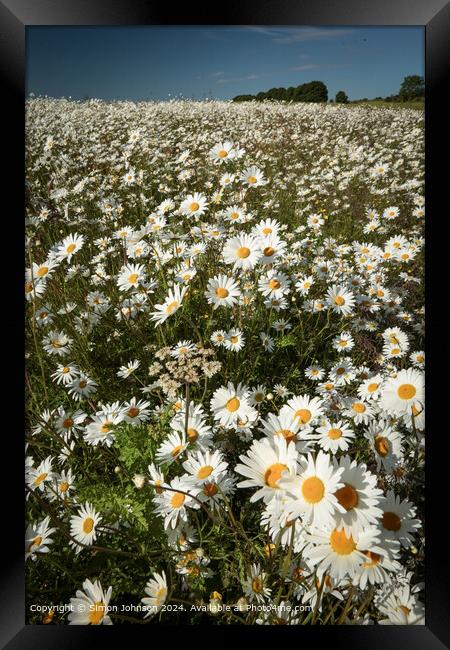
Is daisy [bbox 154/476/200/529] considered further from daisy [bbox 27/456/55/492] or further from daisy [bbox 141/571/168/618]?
daisy [bbox 27/456/55/492]

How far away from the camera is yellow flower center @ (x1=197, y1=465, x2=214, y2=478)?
36.5 inches

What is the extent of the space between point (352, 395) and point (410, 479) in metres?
0.42

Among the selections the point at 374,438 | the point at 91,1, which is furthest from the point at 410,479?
the point at 91,1

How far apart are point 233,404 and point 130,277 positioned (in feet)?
2.40

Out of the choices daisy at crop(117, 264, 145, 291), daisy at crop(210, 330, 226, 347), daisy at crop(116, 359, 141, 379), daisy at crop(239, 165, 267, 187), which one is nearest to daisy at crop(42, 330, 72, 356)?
daisy at crop(116, 359, 141, 379)

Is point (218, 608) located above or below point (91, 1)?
below

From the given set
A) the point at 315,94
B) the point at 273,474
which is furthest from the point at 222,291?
the point at 273,474

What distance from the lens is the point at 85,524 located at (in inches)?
39.8

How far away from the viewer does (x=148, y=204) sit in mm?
1895

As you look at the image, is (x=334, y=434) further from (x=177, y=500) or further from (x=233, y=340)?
(x=233, y=340)

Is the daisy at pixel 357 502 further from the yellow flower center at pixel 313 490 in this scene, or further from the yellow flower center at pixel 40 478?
the yellow flower center at pixel 40 478

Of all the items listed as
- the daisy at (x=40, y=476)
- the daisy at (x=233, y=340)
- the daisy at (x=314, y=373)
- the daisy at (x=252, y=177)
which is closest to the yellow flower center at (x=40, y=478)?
the daisy at (x=40, y=476)

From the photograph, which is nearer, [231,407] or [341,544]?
[341,544]

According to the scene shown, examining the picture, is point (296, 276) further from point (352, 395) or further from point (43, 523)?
point (43, 523)
